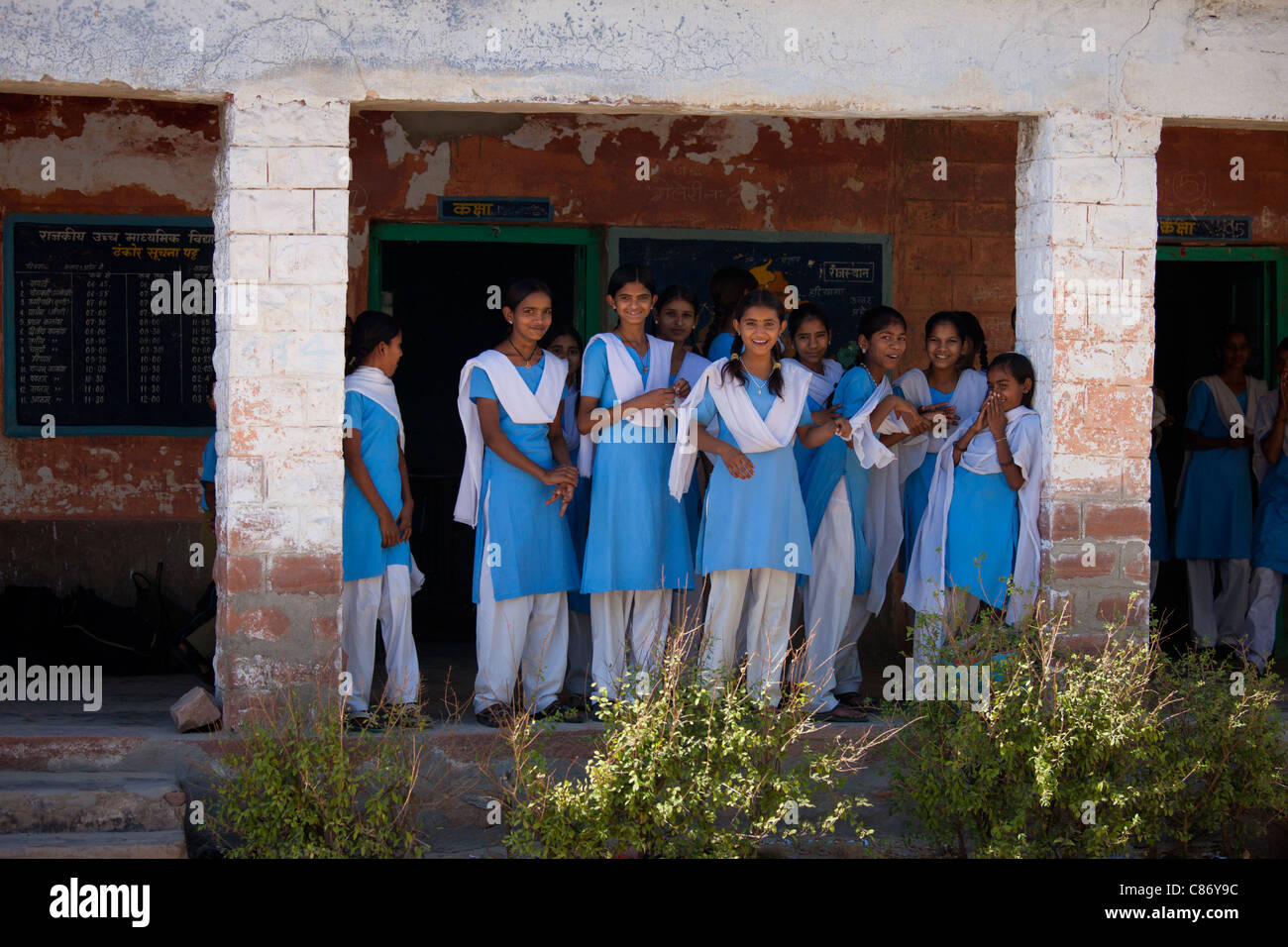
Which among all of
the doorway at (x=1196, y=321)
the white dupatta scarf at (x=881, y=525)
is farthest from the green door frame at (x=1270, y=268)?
the white dupatta scarf at (x=881, y=525)

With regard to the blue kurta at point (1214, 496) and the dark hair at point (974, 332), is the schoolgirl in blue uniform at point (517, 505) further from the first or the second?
the blue kurta at point (1214, 496)

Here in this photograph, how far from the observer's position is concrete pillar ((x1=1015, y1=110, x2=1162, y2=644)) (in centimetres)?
562

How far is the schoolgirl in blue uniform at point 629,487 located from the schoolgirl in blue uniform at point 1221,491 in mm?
3155

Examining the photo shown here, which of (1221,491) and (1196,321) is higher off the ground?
(1196,321)

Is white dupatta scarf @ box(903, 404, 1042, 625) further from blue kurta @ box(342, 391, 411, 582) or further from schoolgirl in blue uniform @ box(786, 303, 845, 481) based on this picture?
blue kurta @ box(342, 391, 411, 582)

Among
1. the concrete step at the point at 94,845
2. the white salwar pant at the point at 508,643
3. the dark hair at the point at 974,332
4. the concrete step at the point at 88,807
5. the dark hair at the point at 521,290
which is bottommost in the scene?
the concrete step at the point at 94,845

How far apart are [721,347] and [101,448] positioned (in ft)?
10.7

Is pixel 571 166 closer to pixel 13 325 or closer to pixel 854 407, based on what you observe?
pixel 854 407

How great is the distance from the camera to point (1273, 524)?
7.04m

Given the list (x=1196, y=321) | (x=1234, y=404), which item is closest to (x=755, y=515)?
(x=1234, y=404)

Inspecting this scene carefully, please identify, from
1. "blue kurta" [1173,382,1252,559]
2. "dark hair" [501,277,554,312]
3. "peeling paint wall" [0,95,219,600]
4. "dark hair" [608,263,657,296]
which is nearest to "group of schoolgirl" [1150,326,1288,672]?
"blue kurta" [1173,382,1252,559]

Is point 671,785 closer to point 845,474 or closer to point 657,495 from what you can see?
point 657,495

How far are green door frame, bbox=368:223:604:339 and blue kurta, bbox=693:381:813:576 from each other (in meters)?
2.05

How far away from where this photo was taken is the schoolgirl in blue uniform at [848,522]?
5.85m
